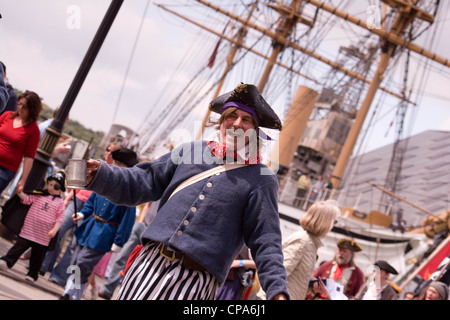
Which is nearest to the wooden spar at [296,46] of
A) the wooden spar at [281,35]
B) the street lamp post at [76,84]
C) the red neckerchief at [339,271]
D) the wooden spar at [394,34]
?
the wooden spar at [281,35]

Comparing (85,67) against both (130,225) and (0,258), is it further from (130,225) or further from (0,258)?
(0,258)

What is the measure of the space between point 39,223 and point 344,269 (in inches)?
133

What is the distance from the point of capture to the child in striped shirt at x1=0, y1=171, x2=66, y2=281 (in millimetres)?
5578

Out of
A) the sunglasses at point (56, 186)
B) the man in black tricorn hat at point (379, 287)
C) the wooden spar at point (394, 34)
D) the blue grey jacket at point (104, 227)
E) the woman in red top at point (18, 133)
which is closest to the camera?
the woman in red top at point (18, 133)

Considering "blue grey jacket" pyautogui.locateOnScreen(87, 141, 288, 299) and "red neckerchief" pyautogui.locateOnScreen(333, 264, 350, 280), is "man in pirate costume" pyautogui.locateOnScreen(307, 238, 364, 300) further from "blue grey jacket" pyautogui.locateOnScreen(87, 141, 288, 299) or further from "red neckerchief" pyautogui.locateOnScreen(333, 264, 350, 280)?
"blue grey jacket" pyautogui.locateOnScreen(87, 141, 288, 299)

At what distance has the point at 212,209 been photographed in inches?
94.4

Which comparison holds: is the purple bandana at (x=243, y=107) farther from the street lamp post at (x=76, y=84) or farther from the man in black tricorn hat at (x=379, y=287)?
the man in black tricorn hat at (x=379, y=287)

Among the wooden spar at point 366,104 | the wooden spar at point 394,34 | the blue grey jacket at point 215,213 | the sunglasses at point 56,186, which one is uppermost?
the wooden spar at point 394,34

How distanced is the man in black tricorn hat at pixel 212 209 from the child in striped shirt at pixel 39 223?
3.32m

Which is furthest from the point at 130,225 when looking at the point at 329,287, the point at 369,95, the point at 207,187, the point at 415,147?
the point at 415,147

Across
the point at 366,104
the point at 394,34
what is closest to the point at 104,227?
the point at 366,104

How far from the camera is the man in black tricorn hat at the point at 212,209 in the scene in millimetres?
2361

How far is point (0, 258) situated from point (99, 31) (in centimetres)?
242

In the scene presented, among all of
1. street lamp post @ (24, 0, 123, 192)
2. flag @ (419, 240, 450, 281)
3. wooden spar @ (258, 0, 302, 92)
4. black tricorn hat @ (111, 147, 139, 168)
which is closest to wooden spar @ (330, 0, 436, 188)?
wooden spar @ (258, 0, 302, 92)
